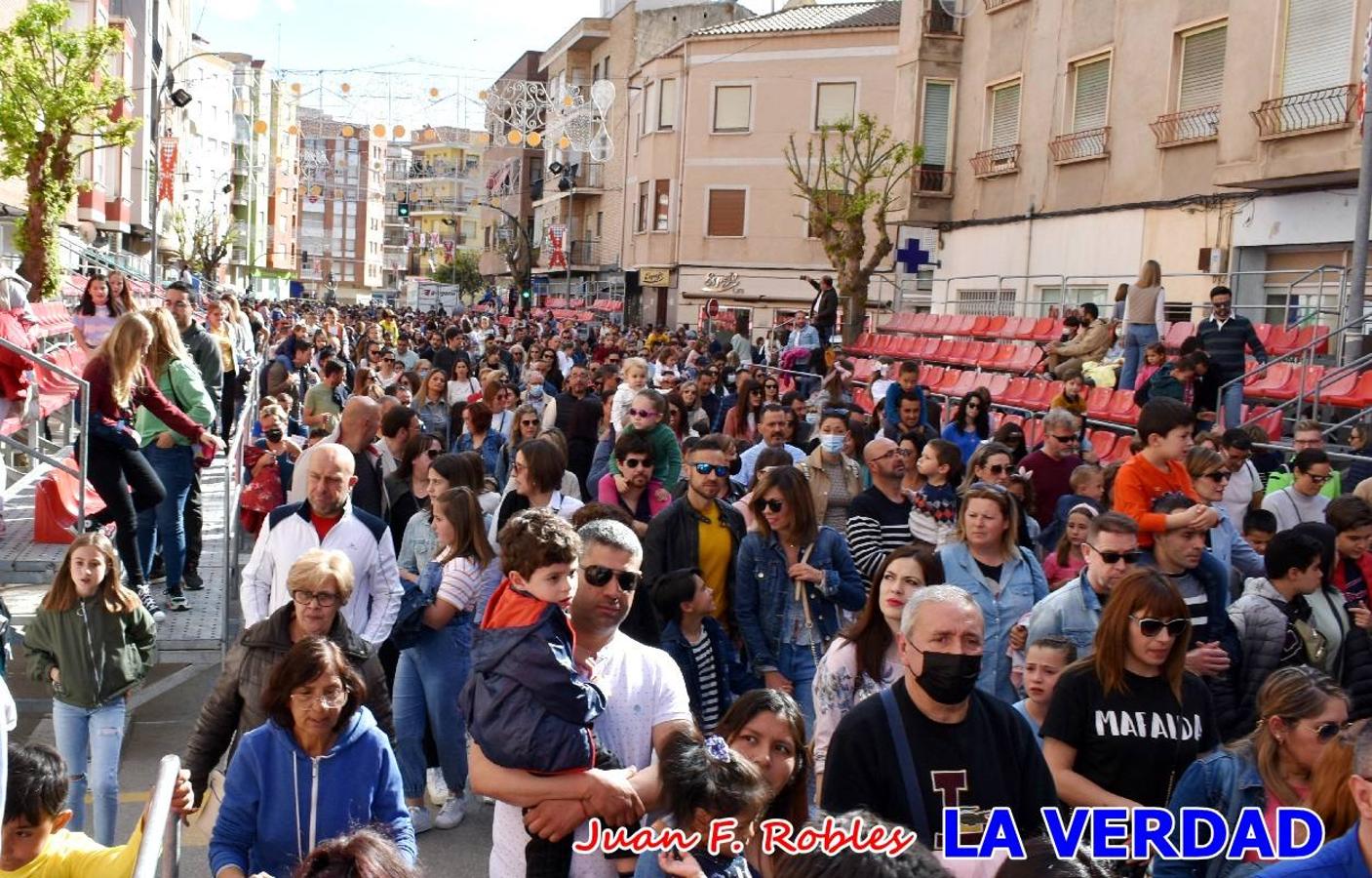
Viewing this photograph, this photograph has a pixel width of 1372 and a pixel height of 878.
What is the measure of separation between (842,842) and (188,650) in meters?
7.64

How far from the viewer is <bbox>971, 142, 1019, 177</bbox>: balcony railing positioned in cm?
2675

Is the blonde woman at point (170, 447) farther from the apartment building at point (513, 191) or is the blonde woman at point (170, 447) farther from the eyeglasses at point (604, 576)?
the apartment building at point (513, 191)

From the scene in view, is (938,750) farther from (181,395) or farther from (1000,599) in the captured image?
(181,395)

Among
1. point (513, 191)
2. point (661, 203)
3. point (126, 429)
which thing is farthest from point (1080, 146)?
point (513, 191)

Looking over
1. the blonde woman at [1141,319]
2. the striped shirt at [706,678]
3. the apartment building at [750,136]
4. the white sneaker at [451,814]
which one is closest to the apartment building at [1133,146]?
the blonde woman at [1141,319]

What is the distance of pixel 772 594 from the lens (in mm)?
6926

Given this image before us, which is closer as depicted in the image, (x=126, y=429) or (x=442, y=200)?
(x=126, y=429)

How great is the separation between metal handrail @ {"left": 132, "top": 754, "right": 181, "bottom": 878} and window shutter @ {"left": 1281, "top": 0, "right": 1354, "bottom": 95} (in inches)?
673

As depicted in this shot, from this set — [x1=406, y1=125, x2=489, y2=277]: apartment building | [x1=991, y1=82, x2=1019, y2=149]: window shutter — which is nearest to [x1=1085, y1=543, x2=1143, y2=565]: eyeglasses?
[x1=991, y1=82, x2=1019, y2=149]: window shutter

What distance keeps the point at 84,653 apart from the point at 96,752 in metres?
0.44

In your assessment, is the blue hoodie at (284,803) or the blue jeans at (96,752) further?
the blue jeans at (96,752)

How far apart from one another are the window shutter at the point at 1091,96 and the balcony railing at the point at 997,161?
1.98 metres

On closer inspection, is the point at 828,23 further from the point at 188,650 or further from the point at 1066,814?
the point at 1066,814

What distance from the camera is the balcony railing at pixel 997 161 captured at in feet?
87.8
